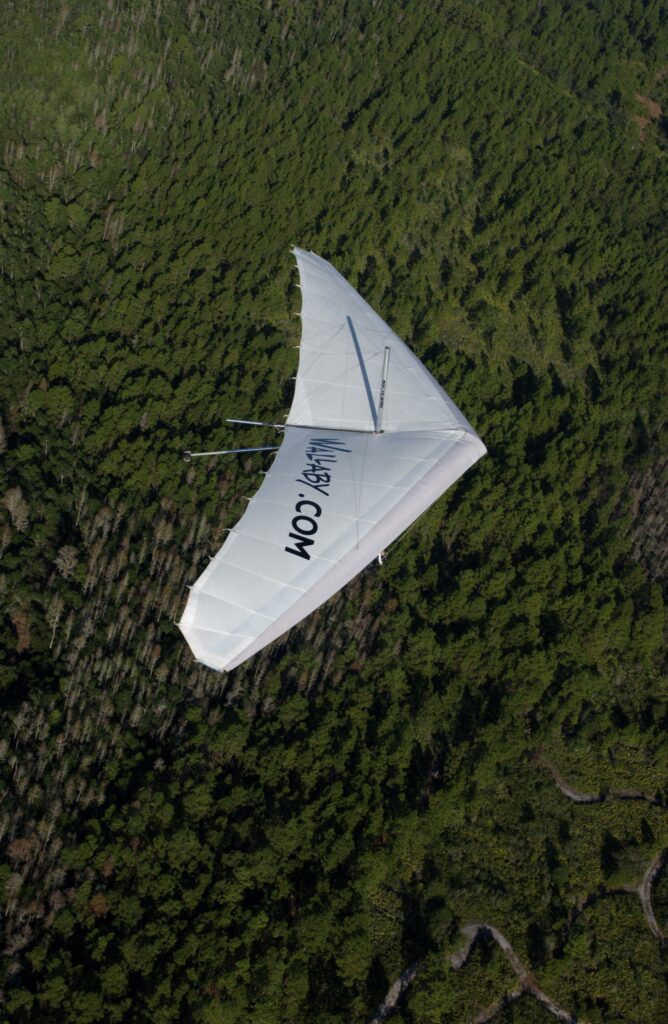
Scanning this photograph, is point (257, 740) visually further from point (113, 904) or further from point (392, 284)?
point (392, 284)

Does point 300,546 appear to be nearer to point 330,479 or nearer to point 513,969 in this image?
point 330,479

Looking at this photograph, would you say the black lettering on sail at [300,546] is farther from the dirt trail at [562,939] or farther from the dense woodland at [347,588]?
the dirt trail at [562,939]

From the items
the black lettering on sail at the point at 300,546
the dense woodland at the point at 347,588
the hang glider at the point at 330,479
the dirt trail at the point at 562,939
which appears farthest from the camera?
the dense woodland at the point at 347,588

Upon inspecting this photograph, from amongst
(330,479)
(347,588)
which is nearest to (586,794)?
(347,588)

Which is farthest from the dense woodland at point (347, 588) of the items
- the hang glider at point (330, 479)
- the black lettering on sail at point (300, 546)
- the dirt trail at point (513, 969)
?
the black lettering on sail at point (300, 546)

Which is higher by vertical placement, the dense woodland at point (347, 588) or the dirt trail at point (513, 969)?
the dense woodland at point (347, 588)

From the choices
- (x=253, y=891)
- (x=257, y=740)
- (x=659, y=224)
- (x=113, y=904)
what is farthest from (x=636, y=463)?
(x=113, y=904)

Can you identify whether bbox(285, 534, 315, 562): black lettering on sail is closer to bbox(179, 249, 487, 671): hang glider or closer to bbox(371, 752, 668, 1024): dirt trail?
bbox(179, 249, 487, 671): hang glider
